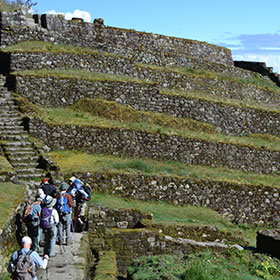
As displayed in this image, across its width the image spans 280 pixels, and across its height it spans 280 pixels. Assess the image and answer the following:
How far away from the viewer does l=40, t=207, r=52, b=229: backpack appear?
13453 millimetres

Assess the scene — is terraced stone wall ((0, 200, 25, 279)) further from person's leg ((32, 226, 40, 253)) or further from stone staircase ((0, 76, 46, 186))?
stone staircase ((0, 76, 46, 186))

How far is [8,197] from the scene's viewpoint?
50.6 ft

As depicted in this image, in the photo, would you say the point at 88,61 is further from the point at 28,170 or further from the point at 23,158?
the point at 28,170

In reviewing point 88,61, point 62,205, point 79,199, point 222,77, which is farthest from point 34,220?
point 222,77

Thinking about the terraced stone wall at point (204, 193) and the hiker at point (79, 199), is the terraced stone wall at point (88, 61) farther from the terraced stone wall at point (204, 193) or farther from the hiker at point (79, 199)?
the hiker at point (79, 199)

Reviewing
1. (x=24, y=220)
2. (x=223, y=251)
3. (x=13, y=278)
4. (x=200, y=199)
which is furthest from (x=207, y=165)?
(x=13, y=278)

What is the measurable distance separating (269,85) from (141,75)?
13.8 m

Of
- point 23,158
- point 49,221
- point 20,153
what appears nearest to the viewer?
point 49,221

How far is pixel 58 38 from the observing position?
3080cm

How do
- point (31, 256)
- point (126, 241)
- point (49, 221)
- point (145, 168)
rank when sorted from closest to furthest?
point (31, 256) < point (49, 221) < point (126, 241) < point (145, 168)

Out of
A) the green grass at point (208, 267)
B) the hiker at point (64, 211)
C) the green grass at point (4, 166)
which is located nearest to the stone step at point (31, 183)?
the green grass at point (4, 166)

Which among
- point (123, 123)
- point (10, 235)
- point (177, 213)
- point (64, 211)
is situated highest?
point (123, 123)

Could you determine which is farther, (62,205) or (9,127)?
(9,127)

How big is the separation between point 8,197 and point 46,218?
2.48 m
